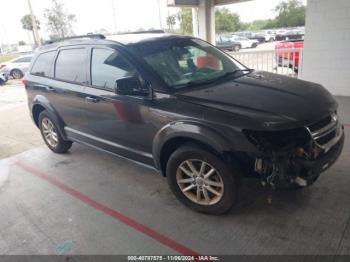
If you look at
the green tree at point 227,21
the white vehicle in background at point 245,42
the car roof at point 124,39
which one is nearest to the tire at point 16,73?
the car roof at point 124,39

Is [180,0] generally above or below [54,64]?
above

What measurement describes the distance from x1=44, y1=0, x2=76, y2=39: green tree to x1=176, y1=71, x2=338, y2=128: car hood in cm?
3521

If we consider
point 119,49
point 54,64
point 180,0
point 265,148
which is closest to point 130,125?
point 119,49

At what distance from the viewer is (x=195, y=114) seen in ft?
8.70

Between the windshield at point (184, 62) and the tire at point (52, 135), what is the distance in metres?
2.25

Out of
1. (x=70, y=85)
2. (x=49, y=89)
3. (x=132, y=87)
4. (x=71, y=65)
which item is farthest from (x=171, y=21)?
(x=132, y=87)

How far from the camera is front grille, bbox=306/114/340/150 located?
8.23 ft

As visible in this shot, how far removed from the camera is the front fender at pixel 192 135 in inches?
98.3

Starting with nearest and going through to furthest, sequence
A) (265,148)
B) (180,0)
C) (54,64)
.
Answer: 1. (265,148)
2. (54,64)
3. (180,0)

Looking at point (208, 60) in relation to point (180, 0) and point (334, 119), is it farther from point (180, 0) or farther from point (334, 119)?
point (180, 0)

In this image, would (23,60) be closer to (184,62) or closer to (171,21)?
(184,62)

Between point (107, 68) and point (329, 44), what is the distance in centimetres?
541

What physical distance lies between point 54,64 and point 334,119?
3.79 meters

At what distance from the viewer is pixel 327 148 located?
2.61m
